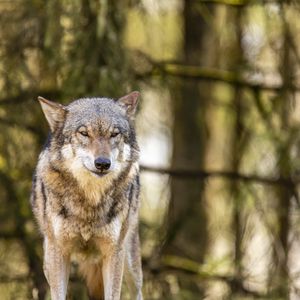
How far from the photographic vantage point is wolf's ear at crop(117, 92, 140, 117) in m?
8.81

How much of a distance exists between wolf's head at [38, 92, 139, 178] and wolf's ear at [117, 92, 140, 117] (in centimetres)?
1

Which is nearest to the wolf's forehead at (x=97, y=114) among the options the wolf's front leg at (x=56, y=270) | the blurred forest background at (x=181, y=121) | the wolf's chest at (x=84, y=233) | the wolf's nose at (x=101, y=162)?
the wolf's nose at (x=101, y=162)

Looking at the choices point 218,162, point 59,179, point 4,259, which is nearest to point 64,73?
point 4,259

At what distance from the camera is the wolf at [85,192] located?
27.4ft

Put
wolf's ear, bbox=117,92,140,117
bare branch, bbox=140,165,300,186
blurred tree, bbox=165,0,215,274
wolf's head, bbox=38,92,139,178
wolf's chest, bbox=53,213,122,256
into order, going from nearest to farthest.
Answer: wolf's head, bbox=38,92,139,178, wolf's chest, bbox=53,213,122,256, wolf's ear, bbox=117,92,140,117, bare branch, bbox=140,165,300,186, blurred tree, bbox=165,0,215,274

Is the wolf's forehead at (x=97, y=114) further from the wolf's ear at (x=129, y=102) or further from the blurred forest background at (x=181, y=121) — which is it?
the blurred forest background at (x=181, y=121)

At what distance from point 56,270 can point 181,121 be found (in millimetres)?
6975

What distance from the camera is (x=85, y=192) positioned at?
8570 mm

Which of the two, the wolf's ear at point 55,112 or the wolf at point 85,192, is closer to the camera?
the wolf at point 85,192

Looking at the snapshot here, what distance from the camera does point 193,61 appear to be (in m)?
15.3

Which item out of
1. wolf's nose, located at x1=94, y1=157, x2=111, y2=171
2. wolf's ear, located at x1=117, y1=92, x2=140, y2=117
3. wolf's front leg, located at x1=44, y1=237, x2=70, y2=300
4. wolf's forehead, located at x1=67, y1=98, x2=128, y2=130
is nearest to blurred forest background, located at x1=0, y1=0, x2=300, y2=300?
wolf's front leg, located at x1=44, y1=237, x2=70, y2=300

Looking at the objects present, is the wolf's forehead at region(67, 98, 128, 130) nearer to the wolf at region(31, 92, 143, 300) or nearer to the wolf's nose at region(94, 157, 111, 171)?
the wolf at region(31, 92, 143, 300)

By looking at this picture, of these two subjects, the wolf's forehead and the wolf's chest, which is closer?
the wolf's forehead

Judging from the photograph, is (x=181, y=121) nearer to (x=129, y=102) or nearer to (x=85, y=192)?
(x=129, y=102)
